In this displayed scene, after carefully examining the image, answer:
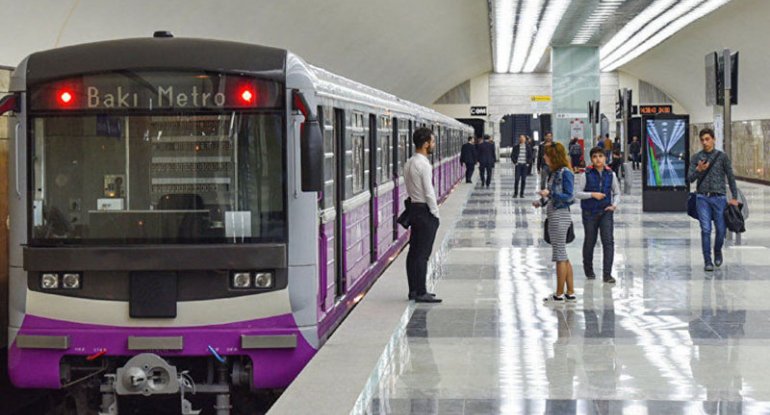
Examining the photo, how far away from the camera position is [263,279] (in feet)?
30.3

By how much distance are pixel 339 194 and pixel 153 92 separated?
114 inches

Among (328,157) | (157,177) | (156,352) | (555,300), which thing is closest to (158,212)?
(157,177)

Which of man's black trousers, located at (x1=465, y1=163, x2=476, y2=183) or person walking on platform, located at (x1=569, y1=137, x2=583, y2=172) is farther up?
person walking on platform, located at (x1=569, y1=137, x2=583, y2=172)

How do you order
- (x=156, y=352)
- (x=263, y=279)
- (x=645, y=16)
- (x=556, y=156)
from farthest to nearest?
(x=645, y=16) < (x=556, y=156) < (x=263, y=279) < (x=156, y=352)

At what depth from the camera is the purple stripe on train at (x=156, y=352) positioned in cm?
910

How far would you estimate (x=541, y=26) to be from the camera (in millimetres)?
44250

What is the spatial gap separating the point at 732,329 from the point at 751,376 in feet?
7.17

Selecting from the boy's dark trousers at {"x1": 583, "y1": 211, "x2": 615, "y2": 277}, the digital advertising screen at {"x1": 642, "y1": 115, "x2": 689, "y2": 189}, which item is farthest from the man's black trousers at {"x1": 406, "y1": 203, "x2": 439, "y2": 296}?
the digital advertising screen at {"x1": 642, "y1": 115, "x2": 689, "y2": 189}

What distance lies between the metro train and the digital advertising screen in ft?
55.9

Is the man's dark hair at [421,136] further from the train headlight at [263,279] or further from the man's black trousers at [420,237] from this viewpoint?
the train headlight at [263,279]

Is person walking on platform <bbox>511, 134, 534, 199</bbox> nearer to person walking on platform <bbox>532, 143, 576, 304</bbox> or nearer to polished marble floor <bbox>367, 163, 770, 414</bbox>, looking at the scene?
polished marble floor <bbox>367, 163, 770, 414</bbox>

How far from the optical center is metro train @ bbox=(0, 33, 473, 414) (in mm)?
9102

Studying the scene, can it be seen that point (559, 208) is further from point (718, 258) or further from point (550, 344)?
point (718, 258)

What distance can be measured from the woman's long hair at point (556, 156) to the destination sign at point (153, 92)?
414 cm
